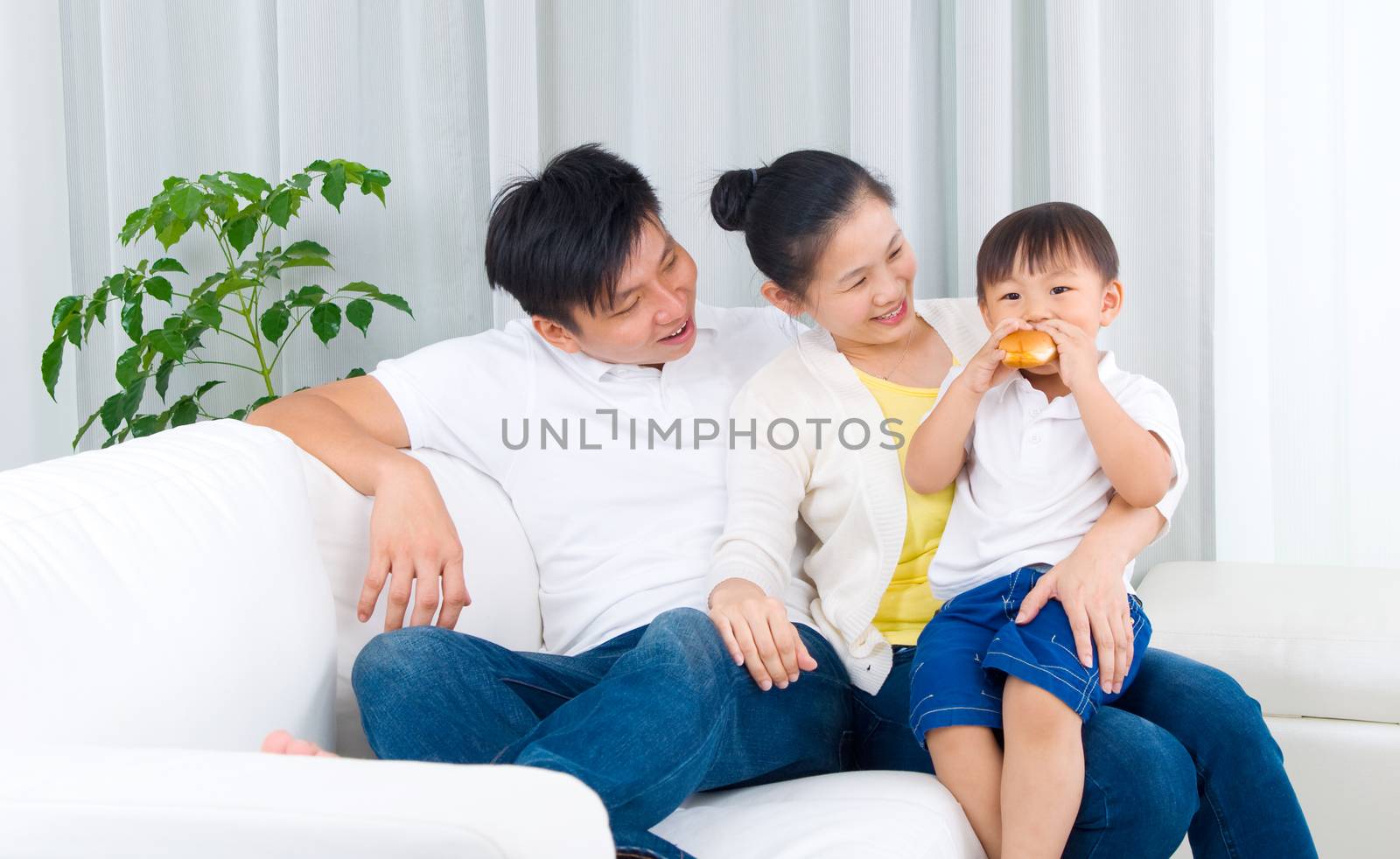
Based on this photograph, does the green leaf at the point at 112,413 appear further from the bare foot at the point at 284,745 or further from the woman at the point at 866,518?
the bare foot at the point at 284,745

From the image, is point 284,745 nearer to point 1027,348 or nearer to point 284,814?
point 284,814

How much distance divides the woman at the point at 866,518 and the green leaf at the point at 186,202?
0.99 meters

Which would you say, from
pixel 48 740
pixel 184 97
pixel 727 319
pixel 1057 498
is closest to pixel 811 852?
pixel 1057 498

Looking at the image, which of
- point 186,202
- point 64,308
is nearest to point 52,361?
point 64,308

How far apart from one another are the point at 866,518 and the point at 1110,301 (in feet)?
1.34

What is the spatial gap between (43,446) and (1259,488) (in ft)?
8.70

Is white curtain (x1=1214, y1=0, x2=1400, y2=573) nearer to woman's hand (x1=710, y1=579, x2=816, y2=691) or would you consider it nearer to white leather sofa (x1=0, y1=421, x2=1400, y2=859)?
white leather sofa (x1=0, y1=421, x2=1400, y2=859)

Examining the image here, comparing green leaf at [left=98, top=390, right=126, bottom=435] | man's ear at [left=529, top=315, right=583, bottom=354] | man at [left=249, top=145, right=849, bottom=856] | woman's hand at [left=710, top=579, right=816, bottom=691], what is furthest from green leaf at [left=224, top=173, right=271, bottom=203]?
woman's hand at [left=710, top=579, right=816, bottom=691]

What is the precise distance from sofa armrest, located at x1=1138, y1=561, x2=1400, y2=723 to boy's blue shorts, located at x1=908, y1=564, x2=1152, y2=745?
0.31 m

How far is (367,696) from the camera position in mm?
1125

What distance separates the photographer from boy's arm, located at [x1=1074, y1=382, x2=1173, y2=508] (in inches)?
47.3

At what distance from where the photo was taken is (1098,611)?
116 centimetres

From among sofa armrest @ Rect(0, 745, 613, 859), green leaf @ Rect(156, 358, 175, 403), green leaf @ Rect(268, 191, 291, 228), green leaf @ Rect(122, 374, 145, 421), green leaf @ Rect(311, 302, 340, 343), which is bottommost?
sofa armrest @ Rect(0, 745, 613, 859)

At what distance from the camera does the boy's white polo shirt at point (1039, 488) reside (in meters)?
1.28
